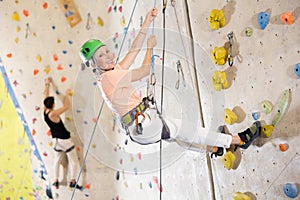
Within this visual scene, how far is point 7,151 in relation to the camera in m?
3.46

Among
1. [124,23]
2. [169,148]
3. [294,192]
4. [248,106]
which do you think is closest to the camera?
[294,192]

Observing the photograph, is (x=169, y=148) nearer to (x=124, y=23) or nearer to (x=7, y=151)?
(x=124, y=23)

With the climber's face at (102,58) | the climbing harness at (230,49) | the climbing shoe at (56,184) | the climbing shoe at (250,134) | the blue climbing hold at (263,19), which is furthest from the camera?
the climbing shoe at (56,184)

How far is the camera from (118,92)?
203 cm

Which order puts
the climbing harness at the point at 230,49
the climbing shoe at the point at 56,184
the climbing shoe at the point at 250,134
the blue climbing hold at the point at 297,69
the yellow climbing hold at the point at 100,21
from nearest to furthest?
the blue climbing hold at the point at 297,69 → the climbing shoe at the point at 250,134 → the climbing harness at the point at 230,49 → the yellow climbing hold at the point at 100,21 → the climbing shoe at the point at 56,184

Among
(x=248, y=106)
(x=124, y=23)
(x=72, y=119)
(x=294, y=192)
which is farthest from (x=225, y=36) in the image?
(x=72, y=119)

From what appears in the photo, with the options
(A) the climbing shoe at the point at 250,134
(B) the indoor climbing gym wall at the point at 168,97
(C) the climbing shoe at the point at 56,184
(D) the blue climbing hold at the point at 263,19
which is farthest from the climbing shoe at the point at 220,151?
(C) the climbing shoe at the point at 56,184

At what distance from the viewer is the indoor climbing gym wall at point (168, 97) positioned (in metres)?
1.73

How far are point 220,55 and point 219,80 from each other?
0.37 ft

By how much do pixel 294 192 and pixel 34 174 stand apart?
89.6 inches

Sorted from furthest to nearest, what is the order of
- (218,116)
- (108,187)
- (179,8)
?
(108,187)
(179,8)
(218,116)

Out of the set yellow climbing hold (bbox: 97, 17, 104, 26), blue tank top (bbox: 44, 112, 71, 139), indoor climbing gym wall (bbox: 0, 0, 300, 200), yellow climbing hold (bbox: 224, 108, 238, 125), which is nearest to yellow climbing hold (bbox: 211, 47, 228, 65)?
indoor climbing gym wall (bbox: 0, 0, 300, 200)

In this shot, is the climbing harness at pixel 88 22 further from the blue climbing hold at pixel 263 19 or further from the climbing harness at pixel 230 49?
the blue climbing hold at pixel 263 19

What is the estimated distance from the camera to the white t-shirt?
202 cm
